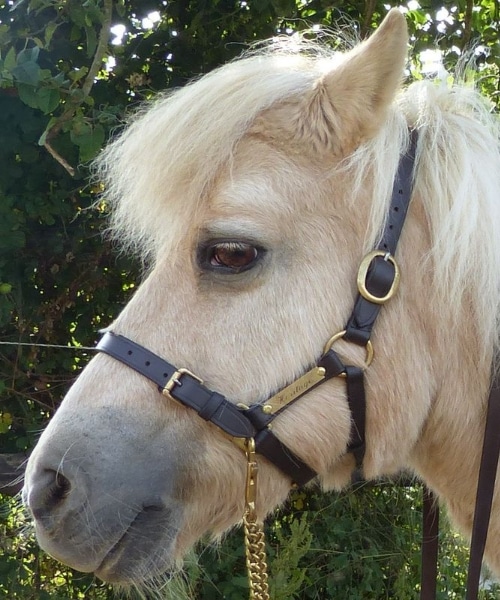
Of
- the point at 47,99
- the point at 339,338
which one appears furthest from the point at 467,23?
the point at 339,338

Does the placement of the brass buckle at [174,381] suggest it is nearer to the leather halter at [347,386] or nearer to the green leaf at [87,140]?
the leather halter at [347,386]

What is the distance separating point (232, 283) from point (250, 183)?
0.74 ft

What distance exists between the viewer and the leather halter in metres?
1.40

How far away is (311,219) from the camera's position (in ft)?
4.83

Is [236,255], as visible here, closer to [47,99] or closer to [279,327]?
[279,327]

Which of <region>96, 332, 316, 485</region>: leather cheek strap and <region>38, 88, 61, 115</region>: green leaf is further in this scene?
<region>38, 88, 61, 115</region>: green leaf

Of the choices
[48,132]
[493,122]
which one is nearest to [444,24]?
[493,122]

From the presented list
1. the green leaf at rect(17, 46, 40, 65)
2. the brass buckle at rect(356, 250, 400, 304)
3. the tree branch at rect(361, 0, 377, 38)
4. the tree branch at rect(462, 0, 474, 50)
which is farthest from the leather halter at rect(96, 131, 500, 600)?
the tree branch at rect(462, 0, 474, 50)

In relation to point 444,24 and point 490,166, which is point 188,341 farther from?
point 444,24

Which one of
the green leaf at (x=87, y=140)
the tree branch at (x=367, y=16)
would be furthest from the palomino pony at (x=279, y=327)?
the tree branch at (x=367, y=16)

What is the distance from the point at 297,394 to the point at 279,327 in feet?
0.49

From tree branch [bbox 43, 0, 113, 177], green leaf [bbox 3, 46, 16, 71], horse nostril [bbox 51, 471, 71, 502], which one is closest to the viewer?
horse nostril [bbox 51, 471, 71, 502]

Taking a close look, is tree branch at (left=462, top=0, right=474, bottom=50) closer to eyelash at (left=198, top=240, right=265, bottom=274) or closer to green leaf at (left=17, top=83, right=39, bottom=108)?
green leaf at (left=17, top=83, right=39, bottom=108)

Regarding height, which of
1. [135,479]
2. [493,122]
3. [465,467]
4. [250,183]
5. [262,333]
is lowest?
[465,467]
